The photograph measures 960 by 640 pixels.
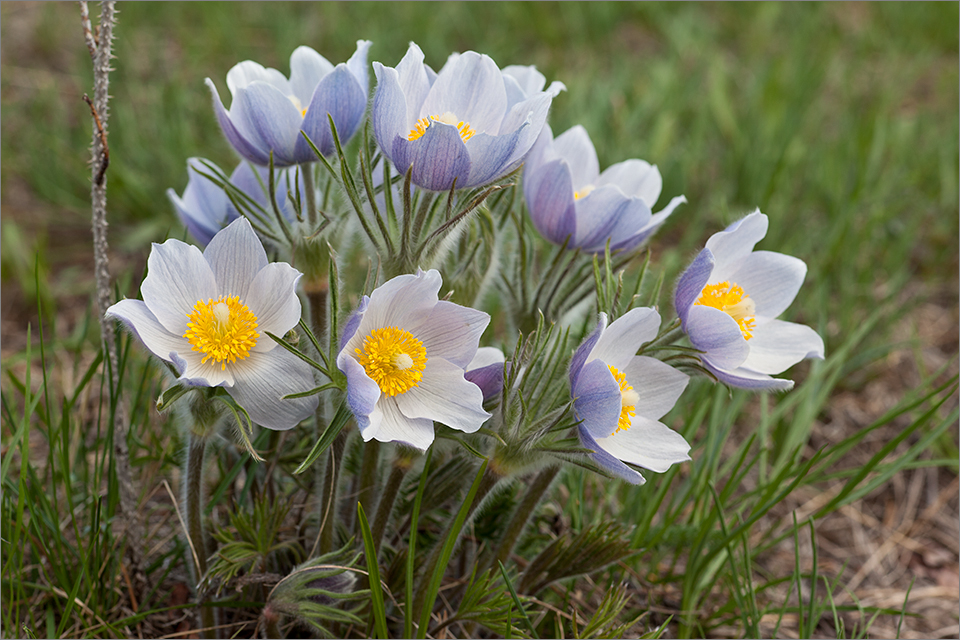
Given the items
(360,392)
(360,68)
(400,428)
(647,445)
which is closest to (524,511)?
(647,445)

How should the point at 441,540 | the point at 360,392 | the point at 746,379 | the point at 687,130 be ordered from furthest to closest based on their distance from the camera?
1. the point at 687,130
2. the point at 441,540
3. the point at 746,379
4. the point at 360,392

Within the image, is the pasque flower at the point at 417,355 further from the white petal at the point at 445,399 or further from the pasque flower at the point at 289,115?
the pasque flower at the point at 289,115

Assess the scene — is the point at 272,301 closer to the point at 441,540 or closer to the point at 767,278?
the point at 441,540

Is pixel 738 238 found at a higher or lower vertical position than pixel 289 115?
lower

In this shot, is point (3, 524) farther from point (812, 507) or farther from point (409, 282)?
point (812, 507)

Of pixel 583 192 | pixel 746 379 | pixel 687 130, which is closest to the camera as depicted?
pixel 746 379

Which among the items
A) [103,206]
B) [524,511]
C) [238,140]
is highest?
[238,140]

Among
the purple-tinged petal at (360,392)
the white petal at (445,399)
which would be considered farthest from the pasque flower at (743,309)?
the purple-tinged petal at (360,392)
